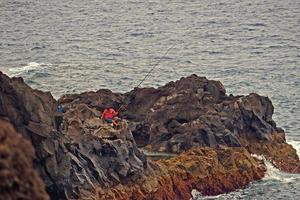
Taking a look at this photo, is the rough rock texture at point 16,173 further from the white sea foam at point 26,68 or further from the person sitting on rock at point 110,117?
the white sea foam at point 26,68

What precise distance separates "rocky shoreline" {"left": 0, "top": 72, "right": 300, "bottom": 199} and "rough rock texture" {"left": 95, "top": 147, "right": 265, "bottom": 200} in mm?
44

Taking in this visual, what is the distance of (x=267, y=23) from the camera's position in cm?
10131

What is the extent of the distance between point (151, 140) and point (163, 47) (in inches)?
1810

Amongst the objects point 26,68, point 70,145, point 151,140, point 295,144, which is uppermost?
point 70,145

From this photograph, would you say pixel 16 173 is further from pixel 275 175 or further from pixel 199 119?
pixel 199 119

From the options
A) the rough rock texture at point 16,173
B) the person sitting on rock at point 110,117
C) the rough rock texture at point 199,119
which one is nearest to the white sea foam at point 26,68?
the rough rock texture at point 199,119

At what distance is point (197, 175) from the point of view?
117 feet

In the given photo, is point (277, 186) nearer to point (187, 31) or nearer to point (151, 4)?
point (187, 31)

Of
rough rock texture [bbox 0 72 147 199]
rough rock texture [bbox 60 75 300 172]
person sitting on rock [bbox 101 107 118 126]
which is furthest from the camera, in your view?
rough rock texture [bbox 60 75 300 172]

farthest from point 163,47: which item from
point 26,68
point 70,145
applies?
point 70,145

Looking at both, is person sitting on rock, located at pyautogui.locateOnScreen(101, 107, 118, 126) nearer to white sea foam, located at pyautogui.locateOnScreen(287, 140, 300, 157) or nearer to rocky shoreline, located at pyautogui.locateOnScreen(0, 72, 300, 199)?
rocky shoreline, located at pyautogui.locateOnScreen(0, 72, 300, 199)

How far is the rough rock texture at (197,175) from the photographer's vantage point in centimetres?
3228

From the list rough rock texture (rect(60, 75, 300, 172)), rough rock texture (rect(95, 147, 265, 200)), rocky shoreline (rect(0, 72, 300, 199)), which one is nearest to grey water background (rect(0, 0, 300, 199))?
rough rock texture (rect(95, 147, 265, 200))

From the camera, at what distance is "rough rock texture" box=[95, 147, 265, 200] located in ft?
106
